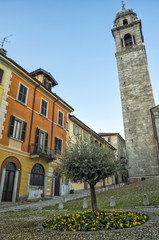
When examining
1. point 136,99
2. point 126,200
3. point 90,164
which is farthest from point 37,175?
point 136,99

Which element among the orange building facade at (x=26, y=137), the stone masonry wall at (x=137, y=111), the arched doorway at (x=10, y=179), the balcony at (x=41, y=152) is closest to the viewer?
the arched doorway at (x=10, y=179)

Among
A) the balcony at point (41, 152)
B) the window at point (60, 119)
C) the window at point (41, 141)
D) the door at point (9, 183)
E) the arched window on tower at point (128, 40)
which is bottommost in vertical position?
the door at point (9, 183)

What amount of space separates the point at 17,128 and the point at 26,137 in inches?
52.2

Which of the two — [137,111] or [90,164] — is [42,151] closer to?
[90,164]

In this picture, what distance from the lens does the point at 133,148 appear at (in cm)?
2881

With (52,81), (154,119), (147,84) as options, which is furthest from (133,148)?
(52,81)

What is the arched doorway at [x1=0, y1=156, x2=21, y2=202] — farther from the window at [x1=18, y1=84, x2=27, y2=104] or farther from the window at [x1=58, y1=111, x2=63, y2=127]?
the window at [x1=58, y1=111, x2=63, y2=127]

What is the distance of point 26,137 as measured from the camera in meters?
18.2

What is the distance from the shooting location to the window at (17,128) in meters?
16.6

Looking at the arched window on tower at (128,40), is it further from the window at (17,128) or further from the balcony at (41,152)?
the window at (17,128)

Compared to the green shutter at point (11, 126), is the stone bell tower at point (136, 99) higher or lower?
higher

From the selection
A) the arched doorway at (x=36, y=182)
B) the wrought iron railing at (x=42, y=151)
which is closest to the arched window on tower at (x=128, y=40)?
the wrought iron railing at (x=42, y=151)

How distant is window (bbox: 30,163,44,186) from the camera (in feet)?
59.4

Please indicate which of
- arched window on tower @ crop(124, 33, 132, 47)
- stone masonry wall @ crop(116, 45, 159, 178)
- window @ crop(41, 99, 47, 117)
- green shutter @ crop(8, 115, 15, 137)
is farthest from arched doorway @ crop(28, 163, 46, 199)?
arched window on tower @ crop(124, 33, 132, 47)
